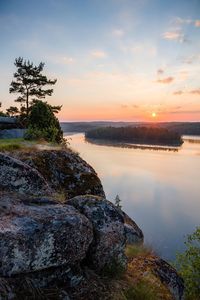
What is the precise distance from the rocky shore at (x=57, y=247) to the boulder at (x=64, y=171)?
320 cm

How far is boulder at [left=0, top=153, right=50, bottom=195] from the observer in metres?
8.41

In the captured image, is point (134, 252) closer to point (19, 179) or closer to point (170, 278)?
Result: point (170, 278)

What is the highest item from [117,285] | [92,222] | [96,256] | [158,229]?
[92,222]

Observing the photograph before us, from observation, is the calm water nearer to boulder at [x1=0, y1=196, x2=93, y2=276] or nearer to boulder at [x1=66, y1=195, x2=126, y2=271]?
boulder at [x1=66, y1=195, x2=126, y2=271]

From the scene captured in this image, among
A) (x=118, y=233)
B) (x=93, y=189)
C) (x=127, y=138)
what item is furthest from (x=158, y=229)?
(x=127, y=138)

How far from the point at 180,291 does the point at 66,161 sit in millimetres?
7091

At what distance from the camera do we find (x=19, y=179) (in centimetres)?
859

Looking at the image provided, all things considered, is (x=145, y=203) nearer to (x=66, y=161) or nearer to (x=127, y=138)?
(x=66, y=161)

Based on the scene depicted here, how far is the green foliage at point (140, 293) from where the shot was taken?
7.18 meters

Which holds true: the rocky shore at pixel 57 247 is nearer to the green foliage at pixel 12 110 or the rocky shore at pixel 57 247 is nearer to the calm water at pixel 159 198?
the calm water at pixel 159 198

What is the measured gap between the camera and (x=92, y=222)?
317 inches

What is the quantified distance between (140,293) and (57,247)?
2.50 metres

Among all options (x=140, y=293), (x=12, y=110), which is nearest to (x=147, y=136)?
(x=12, y=110)

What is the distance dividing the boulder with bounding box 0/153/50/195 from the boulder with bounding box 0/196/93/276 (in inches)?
31.2
